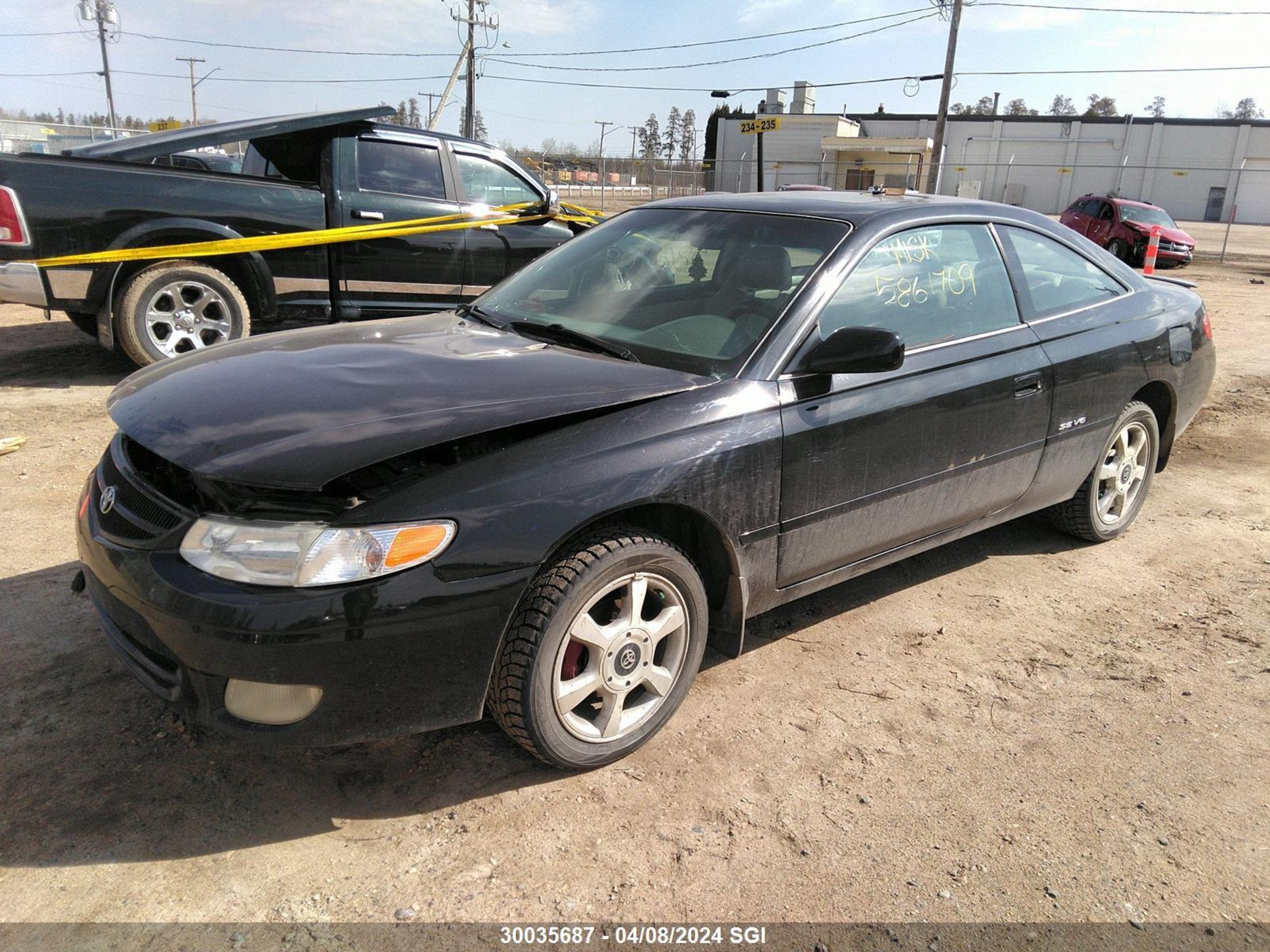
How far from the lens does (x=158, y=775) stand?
98.7 inches

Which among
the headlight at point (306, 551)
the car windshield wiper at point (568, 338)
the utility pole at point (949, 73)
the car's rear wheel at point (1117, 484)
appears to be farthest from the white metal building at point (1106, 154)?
the headlight at point (306, 551)

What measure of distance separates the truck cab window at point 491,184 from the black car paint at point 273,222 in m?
0.07

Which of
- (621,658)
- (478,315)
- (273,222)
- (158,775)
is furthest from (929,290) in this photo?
(273,222)

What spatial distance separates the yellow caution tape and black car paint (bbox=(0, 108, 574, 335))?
0.14 ft

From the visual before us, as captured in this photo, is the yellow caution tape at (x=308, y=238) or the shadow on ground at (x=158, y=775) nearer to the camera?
the shadow on ground at (x=158, y=775)

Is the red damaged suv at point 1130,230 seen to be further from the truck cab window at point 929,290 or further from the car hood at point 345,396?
the car hood at point 345,396

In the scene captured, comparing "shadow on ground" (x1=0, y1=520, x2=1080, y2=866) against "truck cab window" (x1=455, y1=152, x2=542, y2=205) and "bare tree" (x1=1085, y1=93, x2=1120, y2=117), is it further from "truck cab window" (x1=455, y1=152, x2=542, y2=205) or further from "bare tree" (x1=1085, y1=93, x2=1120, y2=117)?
"bare tree" (x1=1085, y1=93, x2=1120, y2=117)

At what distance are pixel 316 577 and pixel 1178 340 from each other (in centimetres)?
426

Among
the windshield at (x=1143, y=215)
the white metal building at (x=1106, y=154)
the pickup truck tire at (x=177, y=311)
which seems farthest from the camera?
the white metal building at (x=1106, y=154)

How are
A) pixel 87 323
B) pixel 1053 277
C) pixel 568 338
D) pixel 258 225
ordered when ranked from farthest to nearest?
pixel 87 323
pixel 258 225
pixel 1053 277
pixel 568 338

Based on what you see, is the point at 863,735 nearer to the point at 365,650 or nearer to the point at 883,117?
the point at 365,650

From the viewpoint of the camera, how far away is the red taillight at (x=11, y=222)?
569cm

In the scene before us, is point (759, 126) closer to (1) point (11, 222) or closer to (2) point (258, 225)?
(2) point (258, 225)

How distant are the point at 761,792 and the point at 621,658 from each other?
56 cm
